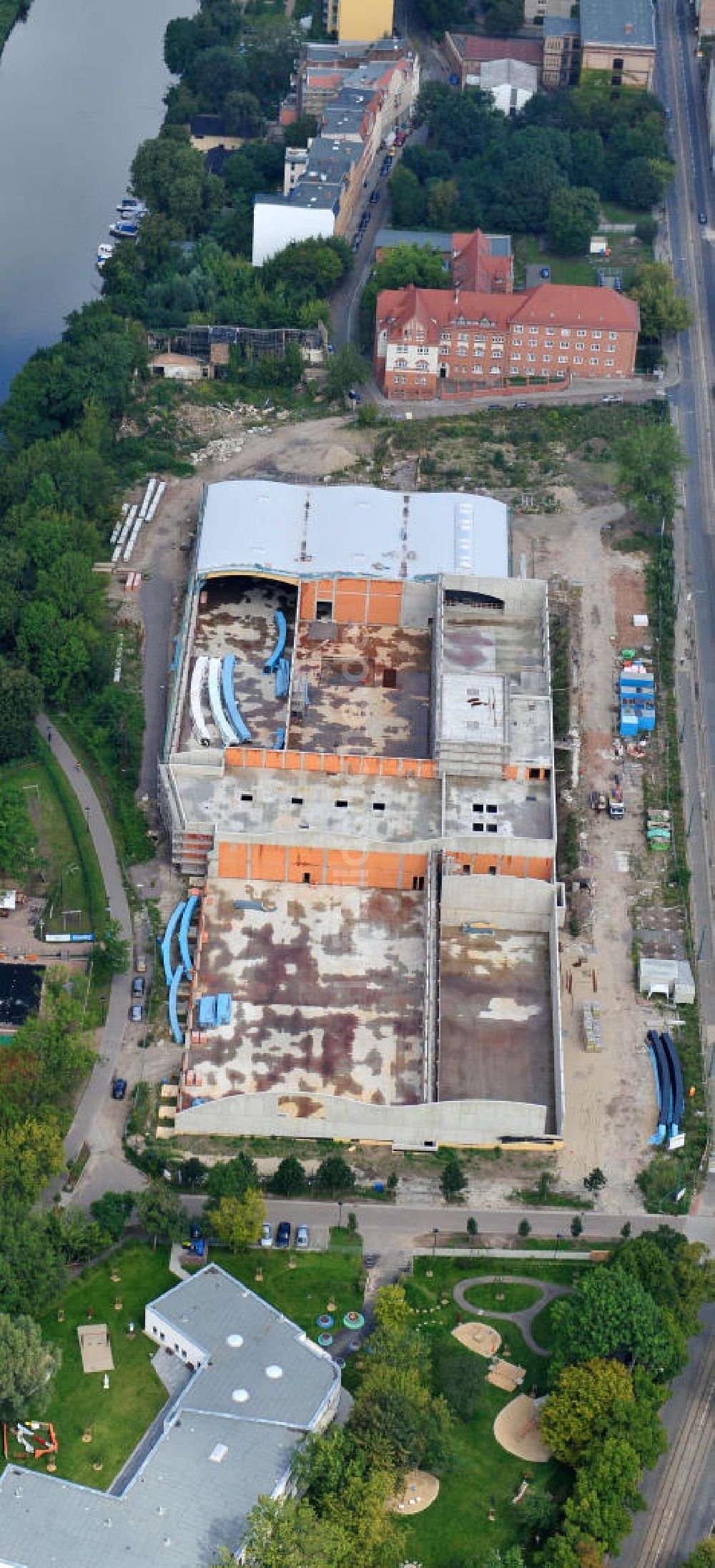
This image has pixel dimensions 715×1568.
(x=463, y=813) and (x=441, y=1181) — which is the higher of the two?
(x=463, y=813)

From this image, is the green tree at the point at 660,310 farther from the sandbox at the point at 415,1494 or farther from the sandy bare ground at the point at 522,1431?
the sandbox at the point at 415,1494

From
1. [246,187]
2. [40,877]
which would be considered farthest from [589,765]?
[246,187]

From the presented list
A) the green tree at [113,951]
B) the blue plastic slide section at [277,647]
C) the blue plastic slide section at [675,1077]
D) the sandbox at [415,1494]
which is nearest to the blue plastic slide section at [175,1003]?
the green tree at [113,951]

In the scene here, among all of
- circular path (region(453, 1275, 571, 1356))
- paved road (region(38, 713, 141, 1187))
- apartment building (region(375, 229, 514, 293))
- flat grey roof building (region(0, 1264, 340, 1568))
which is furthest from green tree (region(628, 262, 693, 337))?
flat grey roof building (region(0, 1264, 340, 1568))

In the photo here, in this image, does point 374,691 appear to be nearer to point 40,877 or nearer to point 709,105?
point 40,877

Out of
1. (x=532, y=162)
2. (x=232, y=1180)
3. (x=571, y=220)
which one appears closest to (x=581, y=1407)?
(x=232, y=1180)

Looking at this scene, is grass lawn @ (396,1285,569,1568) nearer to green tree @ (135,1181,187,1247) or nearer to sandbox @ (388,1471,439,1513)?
sandbox @ (388,1471,439,1513)
